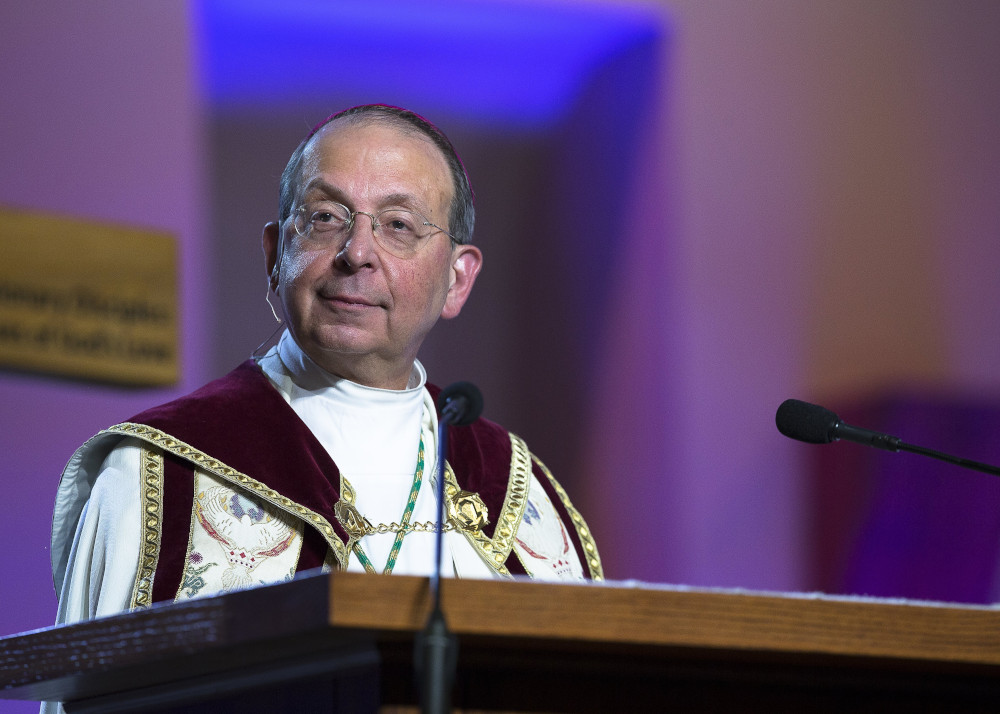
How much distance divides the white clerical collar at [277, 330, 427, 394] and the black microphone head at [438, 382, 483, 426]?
1229mm

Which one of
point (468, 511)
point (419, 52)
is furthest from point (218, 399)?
point (419, 52)

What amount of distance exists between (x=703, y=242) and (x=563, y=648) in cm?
390

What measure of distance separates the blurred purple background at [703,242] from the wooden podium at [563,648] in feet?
10.3

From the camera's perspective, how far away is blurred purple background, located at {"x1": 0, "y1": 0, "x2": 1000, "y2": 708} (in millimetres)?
4887

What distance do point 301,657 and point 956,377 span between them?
4.34 meters

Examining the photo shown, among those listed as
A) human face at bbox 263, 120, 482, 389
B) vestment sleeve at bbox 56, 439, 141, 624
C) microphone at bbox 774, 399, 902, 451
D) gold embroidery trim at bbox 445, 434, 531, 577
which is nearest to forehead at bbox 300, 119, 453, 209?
human face at bbox 263, 120, 482, 389

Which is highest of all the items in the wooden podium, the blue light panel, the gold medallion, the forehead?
the blue light panel

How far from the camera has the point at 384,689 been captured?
1331 millimetres

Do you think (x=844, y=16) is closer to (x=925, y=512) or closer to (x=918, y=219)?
(x=918, y=219)

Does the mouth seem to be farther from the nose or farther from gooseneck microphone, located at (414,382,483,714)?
gooseneck microphone, located at (414,382,483,714)

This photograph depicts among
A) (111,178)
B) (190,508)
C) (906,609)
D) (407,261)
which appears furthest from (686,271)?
(906,609)

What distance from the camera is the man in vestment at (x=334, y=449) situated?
234cm

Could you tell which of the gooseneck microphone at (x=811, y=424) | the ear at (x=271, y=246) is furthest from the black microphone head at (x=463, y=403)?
the ear at (x=271, y=246)

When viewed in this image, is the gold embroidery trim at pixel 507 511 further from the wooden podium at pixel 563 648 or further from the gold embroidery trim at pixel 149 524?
the wooden podium at pixel 563 648
